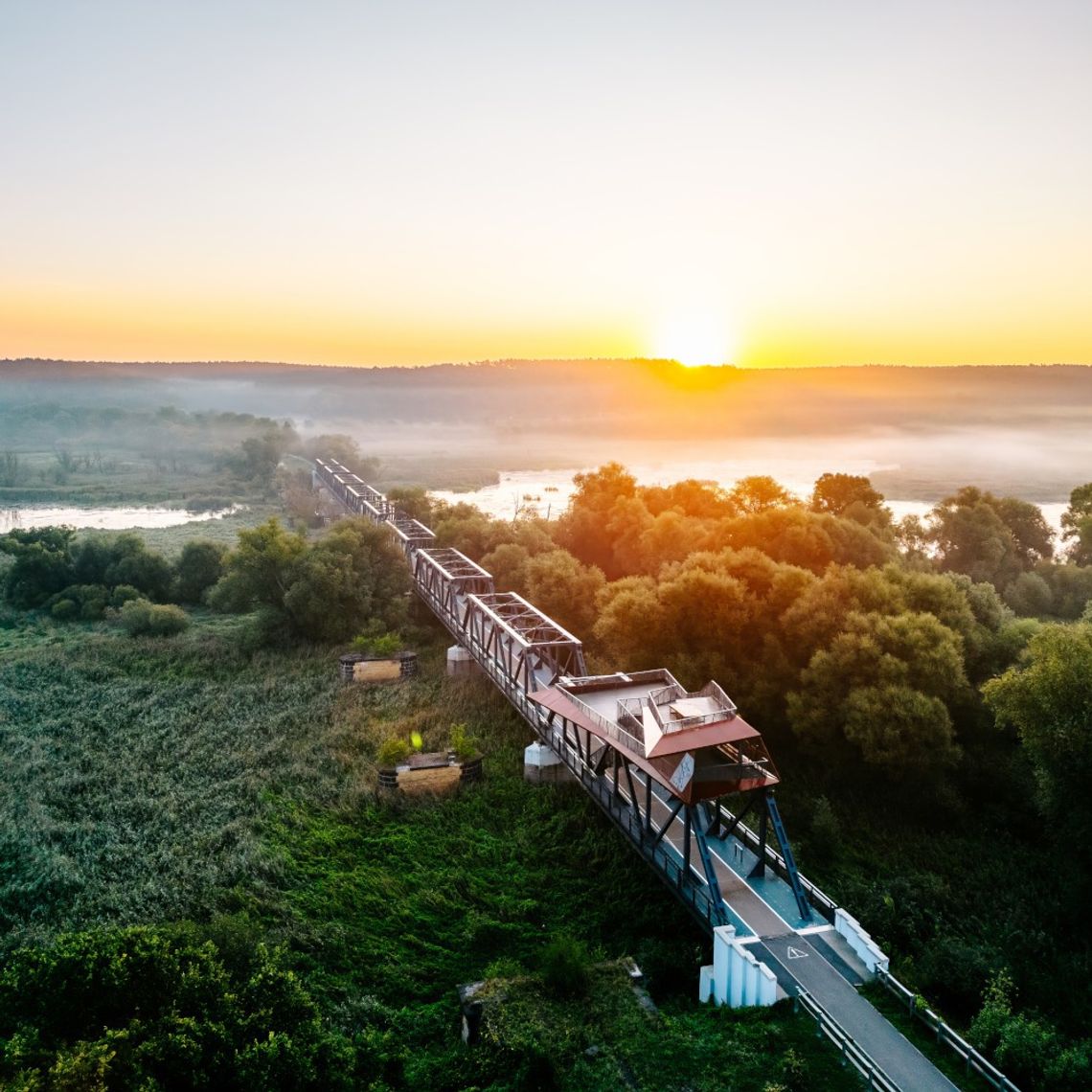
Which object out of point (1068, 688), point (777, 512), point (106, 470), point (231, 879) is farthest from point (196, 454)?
point (1068, 688)

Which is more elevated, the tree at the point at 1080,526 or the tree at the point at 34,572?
the tree at the point at 1080,526

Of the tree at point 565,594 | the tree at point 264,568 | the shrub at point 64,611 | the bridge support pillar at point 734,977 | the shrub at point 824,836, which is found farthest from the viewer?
the shrub at point 64,611

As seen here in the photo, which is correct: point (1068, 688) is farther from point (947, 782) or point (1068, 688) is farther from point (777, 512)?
point (777, 512)

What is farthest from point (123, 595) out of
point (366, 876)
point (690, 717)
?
point (690, 717)

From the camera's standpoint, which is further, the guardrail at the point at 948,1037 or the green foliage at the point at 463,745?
the green foliage at the point at 463,745

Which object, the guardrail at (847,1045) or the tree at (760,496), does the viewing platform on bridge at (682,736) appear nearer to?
the guardrail at (847,1045)

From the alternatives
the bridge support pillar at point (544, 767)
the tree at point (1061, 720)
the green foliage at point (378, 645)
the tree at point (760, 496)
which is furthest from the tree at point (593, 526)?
the tree at point (1061, 720)

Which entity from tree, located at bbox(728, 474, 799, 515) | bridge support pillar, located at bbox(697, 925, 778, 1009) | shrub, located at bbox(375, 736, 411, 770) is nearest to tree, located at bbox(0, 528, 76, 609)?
shrub, located at bbox(375, 736, 411, 770)
